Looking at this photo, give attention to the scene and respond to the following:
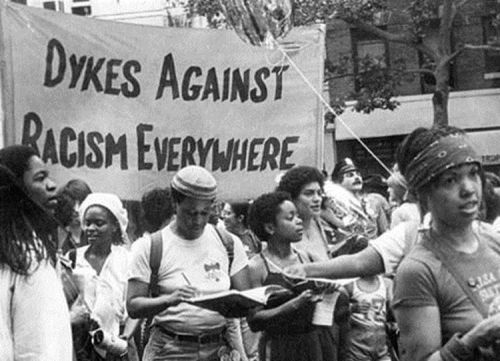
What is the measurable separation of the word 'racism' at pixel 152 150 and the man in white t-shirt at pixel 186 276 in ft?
4.86

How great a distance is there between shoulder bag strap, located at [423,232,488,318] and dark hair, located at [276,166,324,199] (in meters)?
4.07

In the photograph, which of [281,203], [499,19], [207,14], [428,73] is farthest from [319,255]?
[428,73]

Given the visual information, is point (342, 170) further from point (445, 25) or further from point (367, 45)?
point (367, 45)

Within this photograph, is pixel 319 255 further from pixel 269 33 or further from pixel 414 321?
pixel 414 321

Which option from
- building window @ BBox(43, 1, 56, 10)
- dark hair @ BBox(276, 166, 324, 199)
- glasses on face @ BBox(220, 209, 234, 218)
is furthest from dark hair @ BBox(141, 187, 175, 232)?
building window @ BBox(43, 1, 56, 10)

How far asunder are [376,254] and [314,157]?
473 cm

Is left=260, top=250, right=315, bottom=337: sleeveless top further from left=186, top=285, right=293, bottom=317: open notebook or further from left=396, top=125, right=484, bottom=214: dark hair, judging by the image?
left=396, top=125, right=484, bottom=214: dark hair

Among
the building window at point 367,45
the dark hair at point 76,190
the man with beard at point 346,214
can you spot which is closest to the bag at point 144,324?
the dark hair at point 76,190

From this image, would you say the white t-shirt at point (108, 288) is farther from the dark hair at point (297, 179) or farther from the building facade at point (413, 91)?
the building facade at point (413, 91)

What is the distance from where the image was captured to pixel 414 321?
13.0 ft

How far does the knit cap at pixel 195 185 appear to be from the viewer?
6.90m

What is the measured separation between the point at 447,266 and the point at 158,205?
4360 mm

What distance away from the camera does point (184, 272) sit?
684 cm

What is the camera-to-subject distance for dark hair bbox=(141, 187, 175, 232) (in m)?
8.20
